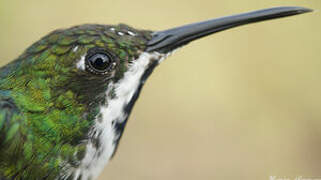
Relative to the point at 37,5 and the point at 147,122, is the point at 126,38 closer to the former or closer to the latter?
the point at 147,122

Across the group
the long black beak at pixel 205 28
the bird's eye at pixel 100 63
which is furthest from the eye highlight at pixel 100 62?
the long black beak at pixel 205 28

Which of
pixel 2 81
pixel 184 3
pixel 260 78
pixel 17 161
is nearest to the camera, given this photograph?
pixel 17 161

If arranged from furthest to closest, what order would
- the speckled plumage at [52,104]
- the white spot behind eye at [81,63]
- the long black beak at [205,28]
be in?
the long black beak at [205,28] → the white spot behind eye at [81,63] → the speckled plumage at [52,104]

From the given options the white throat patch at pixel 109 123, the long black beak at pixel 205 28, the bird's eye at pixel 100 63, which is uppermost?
the long black beak at pixel 205 28

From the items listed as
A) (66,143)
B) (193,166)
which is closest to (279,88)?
(193,166)

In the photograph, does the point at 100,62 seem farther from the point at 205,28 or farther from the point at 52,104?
the point at 205,28

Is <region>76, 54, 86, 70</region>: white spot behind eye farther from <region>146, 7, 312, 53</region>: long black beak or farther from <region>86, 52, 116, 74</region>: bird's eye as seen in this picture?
<region>146, 7, 312, 53</region>: long black beak

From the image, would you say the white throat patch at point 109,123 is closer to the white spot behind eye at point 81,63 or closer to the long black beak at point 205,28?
the white spot behind eye at point 81,63

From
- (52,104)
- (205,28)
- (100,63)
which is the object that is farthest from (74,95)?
(205,28)
